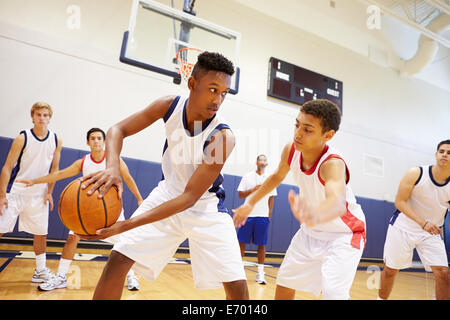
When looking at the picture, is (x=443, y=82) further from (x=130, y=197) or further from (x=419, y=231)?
(x=130, y=197)

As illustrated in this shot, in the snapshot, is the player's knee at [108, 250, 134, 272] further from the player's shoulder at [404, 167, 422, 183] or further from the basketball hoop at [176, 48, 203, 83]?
the basketball hoop at [176, 48, 203, 83]

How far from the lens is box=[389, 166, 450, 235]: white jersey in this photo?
329 cm

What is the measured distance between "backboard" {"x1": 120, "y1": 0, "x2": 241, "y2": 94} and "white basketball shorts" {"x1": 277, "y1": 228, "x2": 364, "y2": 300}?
3.69 m

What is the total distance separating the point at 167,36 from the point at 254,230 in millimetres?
3679

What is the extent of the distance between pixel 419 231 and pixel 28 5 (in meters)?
6.88

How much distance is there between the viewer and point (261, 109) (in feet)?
25.3

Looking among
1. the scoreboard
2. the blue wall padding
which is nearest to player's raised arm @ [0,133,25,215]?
the blue wall padding

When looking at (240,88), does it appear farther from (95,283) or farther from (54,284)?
(54,284)

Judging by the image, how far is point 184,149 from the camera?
2008 mm

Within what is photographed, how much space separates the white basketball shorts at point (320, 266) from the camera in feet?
5.82

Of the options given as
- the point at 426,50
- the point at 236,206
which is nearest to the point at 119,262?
the point at 236,206

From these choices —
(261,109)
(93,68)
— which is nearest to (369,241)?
(261,109)
